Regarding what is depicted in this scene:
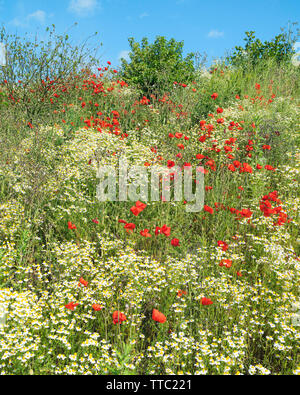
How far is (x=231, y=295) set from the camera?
2.87 meters

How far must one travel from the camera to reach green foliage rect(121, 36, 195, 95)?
9.26m

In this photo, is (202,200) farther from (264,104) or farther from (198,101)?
(264,104)

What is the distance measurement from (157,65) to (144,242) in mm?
7036

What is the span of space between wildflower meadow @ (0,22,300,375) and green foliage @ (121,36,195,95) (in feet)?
3.44

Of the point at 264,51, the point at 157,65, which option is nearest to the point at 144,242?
the point at 157,65

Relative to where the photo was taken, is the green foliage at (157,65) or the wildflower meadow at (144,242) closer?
the wildflower meadow at (144,242)

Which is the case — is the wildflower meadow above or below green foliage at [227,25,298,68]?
below

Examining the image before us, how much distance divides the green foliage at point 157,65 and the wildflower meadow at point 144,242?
105 cm

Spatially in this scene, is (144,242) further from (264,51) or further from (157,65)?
(264,51)

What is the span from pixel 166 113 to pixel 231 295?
553cm

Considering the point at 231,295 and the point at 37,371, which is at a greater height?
the point at 231,295

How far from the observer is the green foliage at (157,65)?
364 inches
